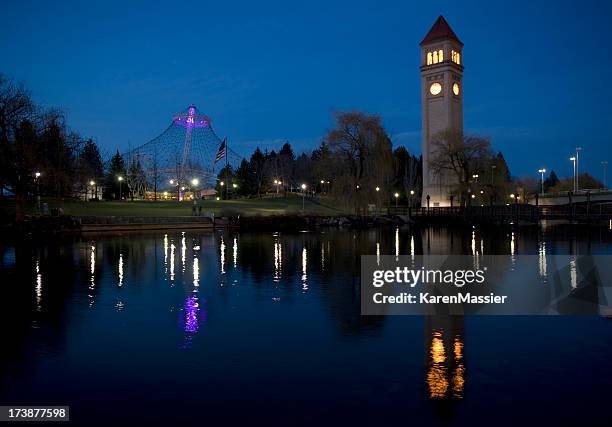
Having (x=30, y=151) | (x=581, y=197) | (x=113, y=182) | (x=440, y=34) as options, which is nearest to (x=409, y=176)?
(x=440, y=34)

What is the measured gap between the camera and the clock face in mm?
98787

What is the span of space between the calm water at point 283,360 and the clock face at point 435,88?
87735 mm

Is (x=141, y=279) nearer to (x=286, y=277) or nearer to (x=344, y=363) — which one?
(x=286, y=277)

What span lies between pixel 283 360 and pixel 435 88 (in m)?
95.9

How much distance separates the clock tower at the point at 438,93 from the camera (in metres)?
96.2

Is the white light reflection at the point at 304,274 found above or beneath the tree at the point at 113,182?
beneath

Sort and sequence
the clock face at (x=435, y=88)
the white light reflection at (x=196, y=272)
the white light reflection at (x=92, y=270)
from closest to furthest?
the white light reflection at (x=92, y=270), the white light reflection at (x=196, y=272), the clock face at (x=435, y=88)

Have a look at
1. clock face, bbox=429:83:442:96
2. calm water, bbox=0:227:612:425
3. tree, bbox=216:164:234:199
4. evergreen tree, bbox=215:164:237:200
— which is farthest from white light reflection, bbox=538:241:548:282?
evergreen tree, bbox=215:164:237:200

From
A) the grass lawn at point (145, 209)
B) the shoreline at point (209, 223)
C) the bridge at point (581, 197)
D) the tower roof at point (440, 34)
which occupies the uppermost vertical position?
the tower roof at point (440, 34)

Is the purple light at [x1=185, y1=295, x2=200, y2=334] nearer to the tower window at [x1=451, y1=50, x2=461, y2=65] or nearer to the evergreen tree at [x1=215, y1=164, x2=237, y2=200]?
the tower window at [x1=451, y1=50, x2=461, y2=65]

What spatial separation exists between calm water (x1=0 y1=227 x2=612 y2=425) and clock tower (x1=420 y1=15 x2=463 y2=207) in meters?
82.0

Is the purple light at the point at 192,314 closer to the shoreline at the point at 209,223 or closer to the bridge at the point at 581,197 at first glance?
the shoreline at the point at 209,223

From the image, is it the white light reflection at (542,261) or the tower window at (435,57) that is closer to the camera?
the white light reflection at (542,261)

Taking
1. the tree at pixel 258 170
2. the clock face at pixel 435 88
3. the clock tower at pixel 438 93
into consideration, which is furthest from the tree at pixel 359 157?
the tree at pixel 258 170
